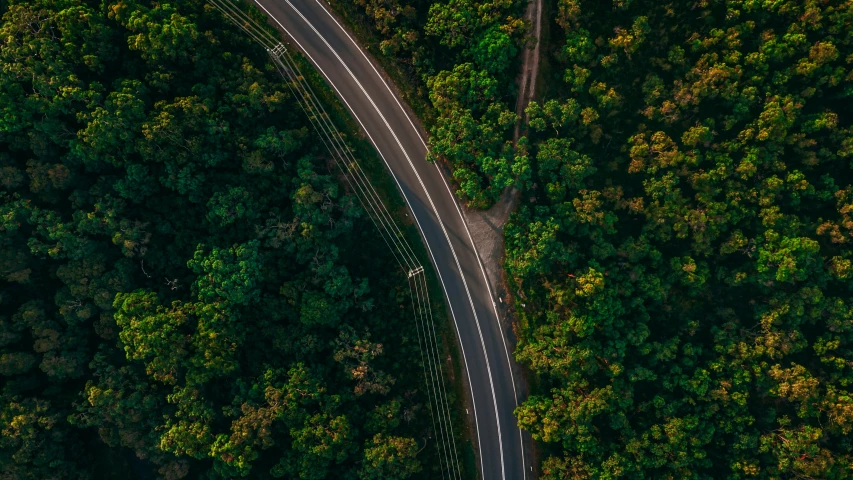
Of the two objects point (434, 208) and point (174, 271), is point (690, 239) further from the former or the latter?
point (174, 271)

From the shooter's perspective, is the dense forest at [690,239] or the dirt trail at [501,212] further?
the dirt trail at [501,212]

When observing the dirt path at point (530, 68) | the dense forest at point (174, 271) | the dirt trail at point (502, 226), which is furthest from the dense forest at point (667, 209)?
the dense forest at point (174, 271)

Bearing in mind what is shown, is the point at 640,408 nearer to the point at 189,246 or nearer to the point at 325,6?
the point at 189,246

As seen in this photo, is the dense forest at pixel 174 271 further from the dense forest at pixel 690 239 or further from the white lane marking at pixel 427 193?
the dense forest at pixel 690 239

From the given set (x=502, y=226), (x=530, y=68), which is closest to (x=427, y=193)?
(x=502, y=226)

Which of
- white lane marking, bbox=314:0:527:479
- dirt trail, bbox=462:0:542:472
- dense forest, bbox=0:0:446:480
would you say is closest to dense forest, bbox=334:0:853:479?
dirt trail, bbox=462:0:542:472

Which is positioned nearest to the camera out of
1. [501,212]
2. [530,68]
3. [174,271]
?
[174,271]
